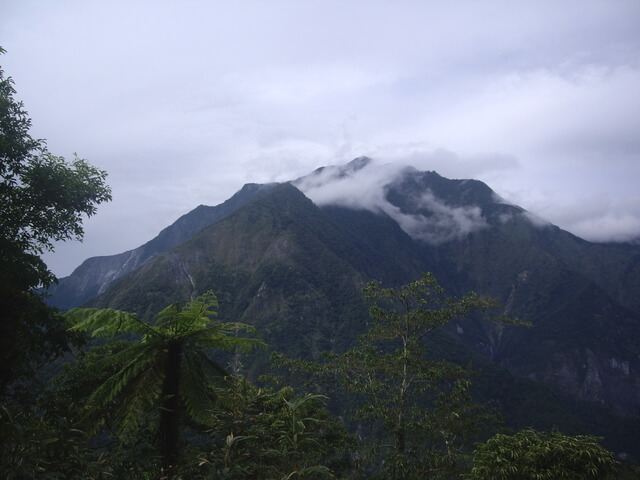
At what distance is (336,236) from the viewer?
175 m

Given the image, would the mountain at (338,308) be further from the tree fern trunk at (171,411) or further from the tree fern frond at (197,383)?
the tree fern trunk at (171,411)

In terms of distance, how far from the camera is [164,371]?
4.77 m

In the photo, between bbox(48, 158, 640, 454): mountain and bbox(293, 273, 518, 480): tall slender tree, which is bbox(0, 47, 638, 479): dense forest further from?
bbox(48, 158, 640, 454): mountain

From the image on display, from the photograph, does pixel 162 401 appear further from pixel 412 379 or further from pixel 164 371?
pixel 412 379

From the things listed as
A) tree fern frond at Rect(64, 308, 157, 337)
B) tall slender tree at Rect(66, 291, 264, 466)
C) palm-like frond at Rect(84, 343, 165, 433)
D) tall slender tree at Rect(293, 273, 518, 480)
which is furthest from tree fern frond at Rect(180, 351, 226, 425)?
tall slender tree at Rect(293, 273, 518, 480)

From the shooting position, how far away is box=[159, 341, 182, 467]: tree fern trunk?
4371 mm

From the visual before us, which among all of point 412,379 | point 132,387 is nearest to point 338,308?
point 412,379

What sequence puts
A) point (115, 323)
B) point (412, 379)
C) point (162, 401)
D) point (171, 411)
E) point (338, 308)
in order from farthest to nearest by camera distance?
point (338, 308) → point (412, 379) → point (115, 323) → point (171, 411) → point (162, 401)

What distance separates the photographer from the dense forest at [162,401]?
319 centimetres

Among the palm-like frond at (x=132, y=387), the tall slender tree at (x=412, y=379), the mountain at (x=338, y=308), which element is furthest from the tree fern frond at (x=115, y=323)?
the mountain at (x=338, y=308)

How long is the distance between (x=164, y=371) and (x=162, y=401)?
3.00 feet

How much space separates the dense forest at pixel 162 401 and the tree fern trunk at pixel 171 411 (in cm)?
1

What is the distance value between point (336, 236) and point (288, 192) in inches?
1303

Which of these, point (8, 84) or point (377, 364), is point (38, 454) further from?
point (377, 364)
